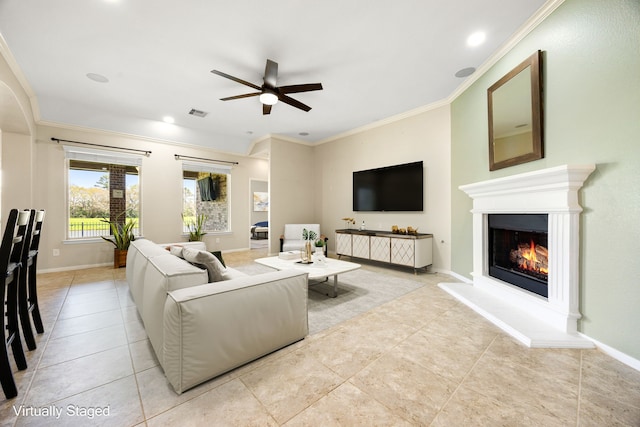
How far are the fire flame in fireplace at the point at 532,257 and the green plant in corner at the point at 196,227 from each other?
5765mm

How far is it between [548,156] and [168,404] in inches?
139

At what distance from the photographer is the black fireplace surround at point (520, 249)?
2.42m

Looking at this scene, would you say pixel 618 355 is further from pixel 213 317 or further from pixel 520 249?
pixel 213 317

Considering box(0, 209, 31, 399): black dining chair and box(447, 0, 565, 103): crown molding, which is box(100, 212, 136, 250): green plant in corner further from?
box(447, 0, 565, 103): crown molding

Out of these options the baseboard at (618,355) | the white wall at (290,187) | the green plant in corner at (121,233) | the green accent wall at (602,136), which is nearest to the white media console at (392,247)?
the white wall at (290,187)

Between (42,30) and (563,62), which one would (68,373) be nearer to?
(42,30)

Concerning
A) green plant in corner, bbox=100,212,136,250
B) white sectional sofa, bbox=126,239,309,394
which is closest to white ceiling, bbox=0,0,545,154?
green plant in corner, bbox=100,212,136,250

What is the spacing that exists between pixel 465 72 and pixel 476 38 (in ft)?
2.32

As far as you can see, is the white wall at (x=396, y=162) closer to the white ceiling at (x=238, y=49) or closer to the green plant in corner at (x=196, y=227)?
the white ceiling at (x=238, y=49)

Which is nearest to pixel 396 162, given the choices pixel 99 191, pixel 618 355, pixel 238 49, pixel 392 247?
pixel 392 247

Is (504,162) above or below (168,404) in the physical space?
above

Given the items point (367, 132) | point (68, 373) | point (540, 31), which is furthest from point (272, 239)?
point (540, 31)

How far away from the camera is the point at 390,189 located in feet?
16.2

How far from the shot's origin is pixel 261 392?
4.74ft
